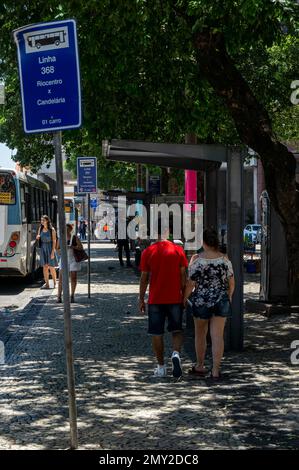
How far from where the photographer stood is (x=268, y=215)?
15641 millimetres

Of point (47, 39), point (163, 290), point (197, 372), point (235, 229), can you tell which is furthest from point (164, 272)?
point (47, 39)

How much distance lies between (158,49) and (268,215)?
3.40 metres

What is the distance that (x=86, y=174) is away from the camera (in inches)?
731

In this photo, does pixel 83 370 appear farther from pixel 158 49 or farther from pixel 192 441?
pixel 158 49

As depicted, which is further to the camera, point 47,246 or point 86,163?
point 47,246

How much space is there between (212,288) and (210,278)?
0.34 feet

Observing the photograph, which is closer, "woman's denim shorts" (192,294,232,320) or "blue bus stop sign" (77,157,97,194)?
"woman's denim shorts" (192,294,232,320)

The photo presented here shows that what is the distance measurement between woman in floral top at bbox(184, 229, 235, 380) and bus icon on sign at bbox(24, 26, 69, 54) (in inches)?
141

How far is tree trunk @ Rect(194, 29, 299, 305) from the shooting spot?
12.3 meters

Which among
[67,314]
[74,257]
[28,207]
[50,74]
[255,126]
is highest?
[255,126]

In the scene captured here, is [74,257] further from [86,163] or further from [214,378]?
[214,378]

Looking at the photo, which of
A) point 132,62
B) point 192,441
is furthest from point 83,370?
point 132,62

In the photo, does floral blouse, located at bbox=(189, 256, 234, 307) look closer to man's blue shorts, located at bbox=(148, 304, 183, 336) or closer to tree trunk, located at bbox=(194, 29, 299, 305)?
man's blue shorts, located at bbox=(148, 304, 183, 336)

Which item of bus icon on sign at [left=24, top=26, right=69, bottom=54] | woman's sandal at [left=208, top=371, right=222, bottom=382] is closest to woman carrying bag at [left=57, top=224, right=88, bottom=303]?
woman's sandal at [left=208, top=371, right=222, bottom=382]
